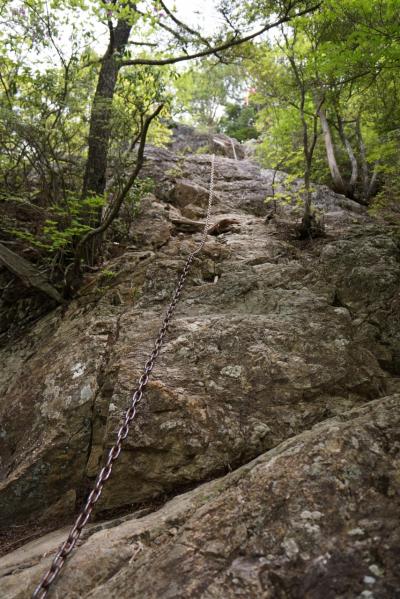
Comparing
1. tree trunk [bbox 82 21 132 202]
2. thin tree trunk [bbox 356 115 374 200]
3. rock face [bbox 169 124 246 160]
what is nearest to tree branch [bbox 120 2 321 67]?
tree trunk [bbox 82 21 132 202]

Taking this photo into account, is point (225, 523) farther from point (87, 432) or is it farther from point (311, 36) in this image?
point (311, 36)

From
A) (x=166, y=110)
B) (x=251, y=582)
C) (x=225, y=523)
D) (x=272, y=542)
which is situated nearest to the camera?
(x=251, y=582)

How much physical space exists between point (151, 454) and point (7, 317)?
3.97m

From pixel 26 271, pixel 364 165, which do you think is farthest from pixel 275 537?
pixel 364 165

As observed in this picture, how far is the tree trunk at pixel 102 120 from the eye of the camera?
5.58 m

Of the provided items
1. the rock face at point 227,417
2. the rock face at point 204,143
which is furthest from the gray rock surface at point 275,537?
the rock face at point 204,143

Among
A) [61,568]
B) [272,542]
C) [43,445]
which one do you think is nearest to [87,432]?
[43,445]

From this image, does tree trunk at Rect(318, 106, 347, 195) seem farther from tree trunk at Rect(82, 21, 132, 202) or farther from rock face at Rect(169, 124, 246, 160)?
rock face at Rect(169, 124, 246, 160)

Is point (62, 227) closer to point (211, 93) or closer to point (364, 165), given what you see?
point (364, 165)

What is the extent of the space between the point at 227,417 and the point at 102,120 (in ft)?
15.1

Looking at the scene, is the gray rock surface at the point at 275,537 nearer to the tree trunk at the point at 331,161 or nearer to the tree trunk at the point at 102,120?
the tree trunk at the point at 102,120

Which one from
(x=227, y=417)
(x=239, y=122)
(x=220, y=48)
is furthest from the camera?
(x=239, y=122)

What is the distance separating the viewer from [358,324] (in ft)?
13.1

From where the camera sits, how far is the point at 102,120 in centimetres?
530
